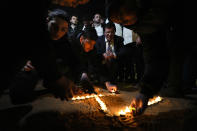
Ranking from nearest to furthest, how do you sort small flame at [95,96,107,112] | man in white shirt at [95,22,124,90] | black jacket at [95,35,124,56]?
small flame at [95,96,107,112]
man in white shirt at [95,22,124,90]
black jacket at [95,35,124,56]

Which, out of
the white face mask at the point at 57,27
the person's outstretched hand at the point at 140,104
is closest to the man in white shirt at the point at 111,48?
the white face mask at the point at 57,27

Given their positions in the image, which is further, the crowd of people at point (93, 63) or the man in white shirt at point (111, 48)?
the man in white shirt at point (111, 48)

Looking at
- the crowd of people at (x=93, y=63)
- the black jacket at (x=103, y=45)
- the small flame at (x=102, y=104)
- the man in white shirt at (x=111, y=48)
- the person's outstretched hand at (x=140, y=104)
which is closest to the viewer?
the crowd of people at (x=93, y=63)

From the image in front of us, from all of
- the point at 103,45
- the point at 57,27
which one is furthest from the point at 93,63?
the point at 57,27

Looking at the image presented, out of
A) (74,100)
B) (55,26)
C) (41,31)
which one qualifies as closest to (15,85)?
(74,100)

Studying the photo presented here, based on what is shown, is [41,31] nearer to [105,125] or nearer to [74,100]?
[105,125]

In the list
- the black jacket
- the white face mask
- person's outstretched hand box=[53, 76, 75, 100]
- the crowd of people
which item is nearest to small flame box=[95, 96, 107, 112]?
the crowd of people

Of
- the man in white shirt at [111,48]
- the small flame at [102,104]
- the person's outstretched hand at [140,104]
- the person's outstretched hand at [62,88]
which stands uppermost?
the man in white shirt at [111,48]

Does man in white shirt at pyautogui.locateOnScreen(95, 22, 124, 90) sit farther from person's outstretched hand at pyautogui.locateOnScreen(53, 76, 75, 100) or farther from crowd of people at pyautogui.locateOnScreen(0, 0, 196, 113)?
person's outstretched hand at pyautogui.locateOnScreen(53, 76, 75, 100)

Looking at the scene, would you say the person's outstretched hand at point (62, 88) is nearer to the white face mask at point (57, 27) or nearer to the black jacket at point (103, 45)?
the white face mask at point (57, 27)

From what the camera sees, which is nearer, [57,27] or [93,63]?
[57,27]

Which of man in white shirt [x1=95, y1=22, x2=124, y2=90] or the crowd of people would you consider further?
man in white shirt [x1=95, y1=22, x2=124, y2=90]

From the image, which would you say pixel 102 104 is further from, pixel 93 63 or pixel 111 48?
pixel 111 48

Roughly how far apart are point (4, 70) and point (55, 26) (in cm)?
190
